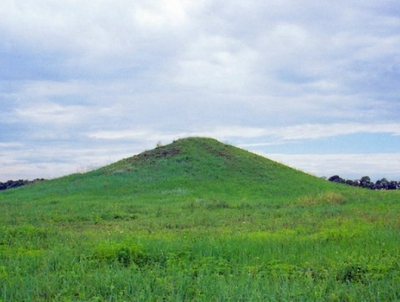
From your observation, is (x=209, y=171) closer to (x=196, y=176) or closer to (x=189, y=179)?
(x=196, y=176)

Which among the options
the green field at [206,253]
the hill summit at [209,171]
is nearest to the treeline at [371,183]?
the hill summit at [209,171]

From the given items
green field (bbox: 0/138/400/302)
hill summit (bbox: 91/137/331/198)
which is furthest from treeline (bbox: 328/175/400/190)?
green field (bbox: 0/138/400/302)

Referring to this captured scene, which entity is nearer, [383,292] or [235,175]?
[383,292]

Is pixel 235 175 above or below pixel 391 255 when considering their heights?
above

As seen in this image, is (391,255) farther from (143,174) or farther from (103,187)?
(143,174)

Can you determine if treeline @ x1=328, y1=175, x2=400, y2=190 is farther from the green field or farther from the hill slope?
the green field

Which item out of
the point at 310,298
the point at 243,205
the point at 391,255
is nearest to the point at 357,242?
the point at 391,255

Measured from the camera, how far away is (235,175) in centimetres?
3145

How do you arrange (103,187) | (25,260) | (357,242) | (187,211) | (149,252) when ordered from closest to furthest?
(25,260)
(149,252)
(357,242)
(187,211)
(103,187)

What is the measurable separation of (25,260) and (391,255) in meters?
6.22

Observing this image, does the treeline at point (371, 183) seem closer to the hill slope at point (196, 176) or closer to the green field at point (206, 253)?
the hill slope at point (196, 176)

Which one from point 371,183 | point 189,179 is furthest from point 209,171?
point 371,183

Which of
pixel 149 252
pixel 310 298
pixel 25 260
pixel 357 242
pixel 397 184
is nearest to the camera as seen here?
pixel 310 298

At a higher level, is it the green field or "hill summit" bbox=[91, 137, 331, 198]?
"hill summit" bbox=[91, 137, 331, 198]
